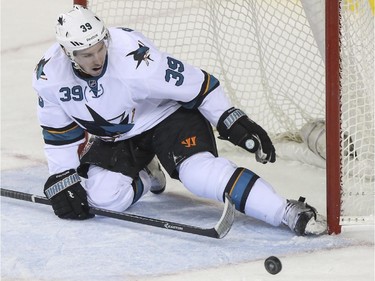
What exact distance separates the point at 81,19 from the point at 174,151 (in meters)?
0.45

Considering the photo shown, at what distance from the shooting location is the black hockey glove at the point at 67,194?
10.1ft

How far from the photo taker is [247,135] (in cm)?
298

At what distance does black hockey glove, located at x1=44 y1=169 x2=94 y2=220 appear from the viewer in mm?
3090

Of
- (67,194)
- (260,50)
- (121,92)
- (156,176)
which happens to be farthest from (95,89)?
(260,50)

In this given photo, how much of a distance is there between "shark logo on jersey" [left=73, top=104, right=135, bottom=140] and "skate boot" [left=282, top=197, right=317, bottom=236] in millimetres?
511

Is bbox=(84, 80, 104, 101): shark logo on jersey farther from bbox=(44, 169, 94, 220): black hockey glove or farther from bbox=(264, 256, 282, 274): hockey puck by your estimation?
bbox=(264, 256, 282, 274): hockey puck

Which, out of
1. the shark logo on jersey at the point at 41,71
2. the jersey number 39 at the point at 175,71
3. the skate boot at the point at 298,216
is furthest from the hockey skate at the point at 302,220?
the shark logo on jersey at the point at 41,71

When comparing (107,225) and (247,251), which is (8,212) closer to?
(107,225)

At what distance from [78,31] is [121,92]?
220 mm

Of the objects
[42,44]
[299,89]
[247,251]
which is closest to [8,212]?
[247,251]

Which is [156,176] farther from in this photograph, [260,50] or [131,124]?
[260,50]

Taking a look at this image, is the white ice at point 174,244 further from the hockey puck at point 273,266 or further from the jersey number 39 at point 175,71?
the jersey number 39 at point 175,71

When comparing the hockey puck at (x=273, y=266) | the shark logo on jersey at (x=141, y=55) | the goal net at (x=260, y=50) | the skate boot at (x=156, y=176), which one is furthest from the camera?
the goal net at (x=260, y=50)

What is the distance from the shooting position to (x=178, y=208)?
3.23 m
